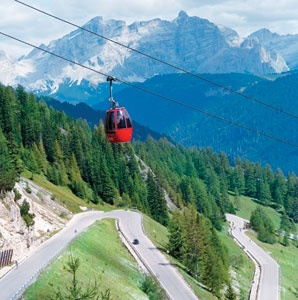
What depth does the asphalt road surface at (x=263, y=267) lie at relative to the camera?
9425 cm

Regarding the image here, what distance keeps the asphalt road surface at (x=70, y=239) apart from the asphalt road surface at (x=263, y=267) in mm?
23800

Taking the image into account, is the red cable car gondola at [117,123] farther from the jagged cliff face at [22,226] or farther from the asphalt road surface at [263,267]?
the asphalt road surface at [263,267]

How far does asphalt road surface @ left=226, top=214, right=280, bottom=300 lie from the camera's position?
9425 cm

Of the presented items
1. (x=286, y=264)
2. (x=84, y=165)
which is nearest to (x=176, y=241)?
(x=286, y=264)

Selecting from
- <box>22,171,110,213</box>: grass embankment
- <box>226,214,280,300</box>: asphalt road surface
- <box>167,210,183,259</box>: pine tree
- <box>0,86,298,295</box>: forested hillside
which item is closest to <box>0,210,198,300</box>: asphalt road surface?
<box>167,210,183,259</box>: pine tree

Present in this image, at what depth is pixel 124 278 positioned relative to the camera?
61.2 metres

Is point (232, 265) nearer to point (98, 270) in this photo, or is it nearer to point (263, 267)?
point (263, 267)

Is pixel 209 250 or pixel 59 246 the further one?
pixel 209 250

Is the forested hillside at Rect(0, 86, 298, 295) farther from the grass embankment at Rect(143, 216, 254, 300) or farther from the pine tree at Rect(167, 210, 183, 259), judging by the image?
the pine tree at Rect(167, 210, 183, 259)

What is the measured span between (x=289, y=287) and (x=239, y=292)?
660 inches

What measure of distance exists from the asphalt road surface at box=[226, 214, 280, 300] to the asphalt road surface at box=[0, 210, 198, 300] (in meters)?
23.8

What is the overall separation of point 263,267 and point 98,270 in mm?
67281

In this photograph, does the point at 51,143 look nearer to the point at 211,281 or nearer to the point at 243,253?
the point at 243,253

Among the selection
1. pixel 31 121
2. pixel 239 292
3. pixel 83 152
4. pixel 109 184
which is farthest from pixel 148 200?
pixel 239 292
